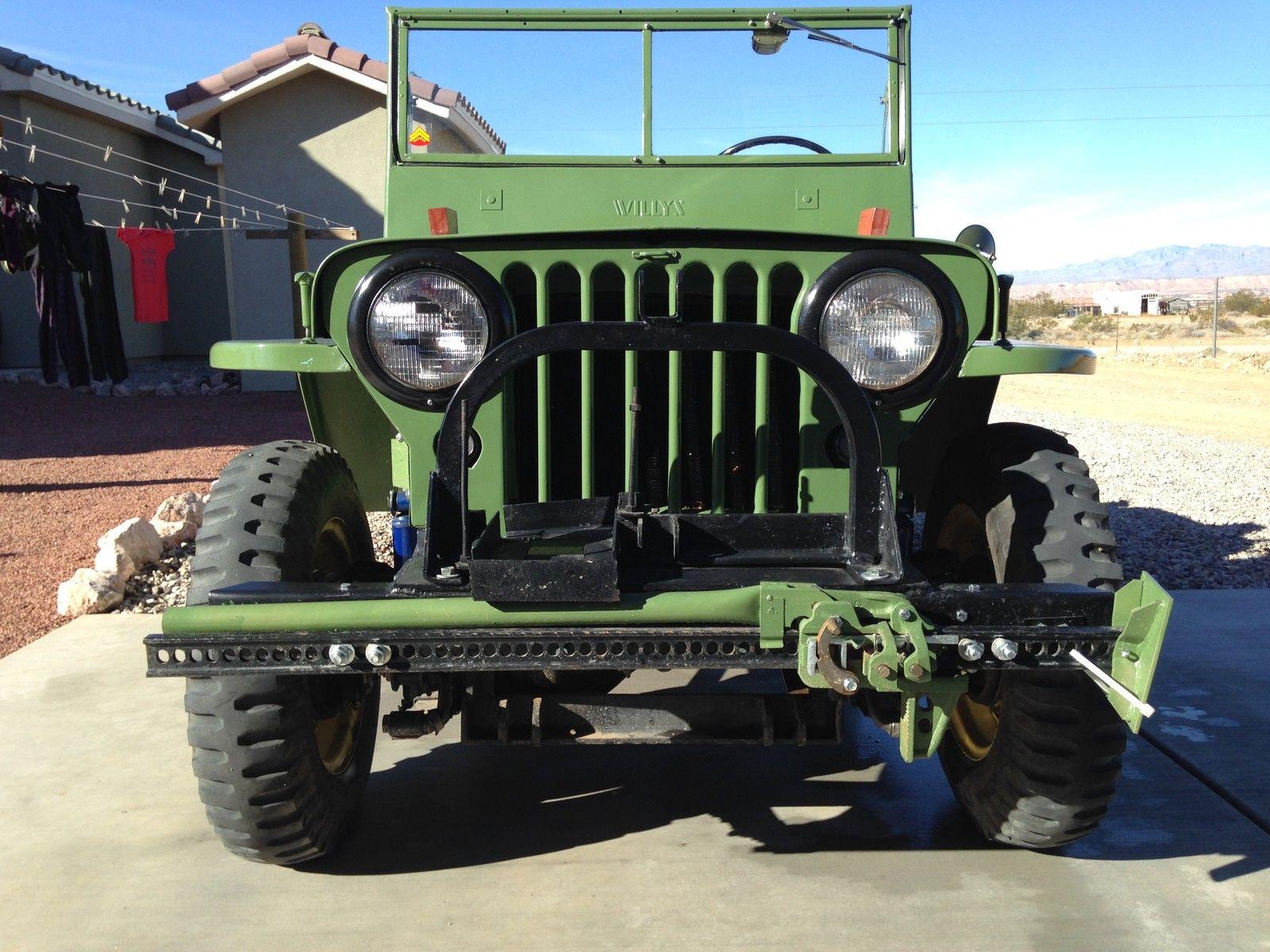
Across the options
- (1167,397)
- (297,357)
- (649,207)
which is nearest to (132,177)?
(649,207)

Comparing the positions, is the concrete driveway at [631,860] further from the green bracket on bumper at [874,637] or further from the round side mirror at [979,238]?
the round side mirror at [979,238]

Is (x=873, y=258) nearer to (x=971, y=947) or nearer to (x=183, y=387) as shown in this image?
(x=971, y=947)

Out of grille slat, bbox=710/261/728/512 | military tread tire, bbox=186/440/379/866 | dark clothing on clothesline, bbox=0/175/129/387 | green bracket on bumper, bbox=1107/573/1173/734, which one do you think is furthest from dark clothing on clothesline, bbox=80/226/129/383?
green bracket on bumper, bbox=1107/573/1173/734

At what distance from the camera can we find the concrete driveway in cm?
233

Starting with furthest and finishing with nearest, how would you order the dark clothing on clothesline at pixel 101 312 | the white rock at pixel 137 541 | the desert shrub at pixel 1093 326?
the desert shrub at pixel 1093 326 < the dark clothing on clothesline at pixel 101 312 < the white rock at pixel 137 541

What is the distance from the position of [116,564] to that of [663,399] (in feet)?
11.3

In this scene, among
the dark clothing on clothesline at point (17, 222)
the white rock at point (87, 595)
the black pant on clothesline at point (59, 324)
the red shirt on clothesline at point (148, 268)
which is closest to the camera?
the white rock at point (87, 595)

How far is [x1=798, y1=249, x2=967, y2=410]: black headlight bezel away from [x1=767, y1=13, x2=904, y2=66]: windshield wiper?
1408 millimetres

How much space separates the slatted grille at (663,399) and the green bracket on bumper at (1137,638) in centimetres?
89

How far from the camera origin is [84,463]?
8.89 m

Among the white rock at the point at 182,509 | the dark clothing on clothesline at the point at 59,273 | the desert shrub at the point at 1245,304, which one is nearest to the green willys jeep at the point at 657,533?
the white rock at the point at 182,509

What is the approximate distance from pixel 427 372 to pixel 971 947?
5.63 ft

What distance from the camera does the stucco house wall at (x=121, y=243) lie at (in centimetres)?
1341

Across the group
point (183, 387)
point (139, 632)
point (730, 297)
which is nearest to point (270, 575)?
point (730, 297)
